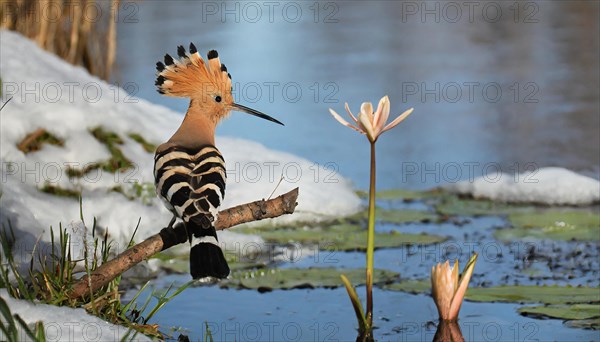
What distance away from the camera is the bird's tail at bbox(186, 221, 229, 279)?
11.6 ft

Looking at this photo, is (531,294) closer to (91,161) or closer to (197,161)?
(197,161)

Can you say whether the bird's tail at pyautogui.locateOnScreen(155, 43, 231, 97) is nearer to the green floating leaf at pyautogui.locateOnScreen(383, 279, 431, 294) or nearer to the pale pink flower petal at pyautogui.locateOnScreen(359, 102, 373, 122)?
the pale pink flower petal at pyautogui.locateOnScreen(359, 102, 373, 122)

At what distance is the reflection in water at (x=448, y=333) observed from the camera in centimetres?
423

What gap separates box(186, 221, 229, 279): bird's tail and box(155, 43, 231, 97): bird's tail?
31.7 inches

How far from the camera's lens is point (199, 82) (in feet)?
14.0

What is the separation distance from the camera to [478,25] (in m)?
12.3

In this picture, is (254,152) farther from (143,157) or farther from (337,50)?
(337,50)

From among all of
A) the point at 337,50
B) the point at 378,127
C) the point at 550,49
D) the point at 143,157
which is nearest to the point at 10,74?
the point at 143,157

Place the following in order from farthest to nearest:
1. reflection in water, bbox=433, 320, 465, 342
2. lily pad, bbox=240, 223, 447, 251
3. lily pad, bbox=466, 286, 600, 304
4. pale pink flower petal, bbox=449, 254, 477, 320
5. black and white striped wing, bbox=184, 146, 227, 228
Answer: lily pad, bbox=240, 223, 447, 251
lily pad, bbox=466, 286, 600, 304
reflection in water, bbox=433, 320, 465, 342
pale pink flower petal, bbox=449, 254, 477, 320
black and white striped wing, bbox=184, 146, 227, 228

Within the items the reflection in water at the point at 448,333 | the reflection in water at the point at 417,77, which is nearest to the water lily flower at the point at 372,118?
the reflection in water at the point at 448,333

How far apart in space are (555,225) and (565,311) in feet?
3.93

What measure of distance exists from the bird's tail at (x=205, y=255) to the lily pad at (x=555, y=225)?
2.19m

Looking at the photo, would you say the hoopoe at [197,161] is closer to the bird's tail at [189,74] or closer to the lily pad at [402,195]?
the bird's tail at [189,74]

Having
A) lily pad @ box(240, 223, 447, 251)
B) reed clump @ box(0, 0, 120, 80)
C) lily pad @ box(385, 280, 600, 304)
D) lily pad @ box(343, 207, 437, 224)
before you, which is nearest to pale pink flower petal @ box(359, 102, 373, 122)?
lily pad @ box(385, 280, 600, 304)
